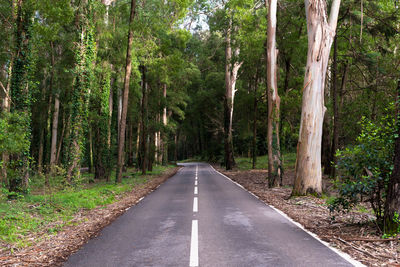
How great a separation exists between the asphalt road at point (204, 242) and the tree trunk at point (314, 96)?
2.98 m

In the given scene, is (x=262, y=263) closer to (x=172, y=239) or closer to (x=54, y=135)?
(x=172, y=239)

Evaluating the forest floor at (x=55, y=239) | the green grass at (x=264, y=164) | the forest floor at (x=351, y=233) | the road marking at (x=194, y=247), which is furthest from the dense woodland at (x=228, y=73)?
the green grass at (x=264, y=164)

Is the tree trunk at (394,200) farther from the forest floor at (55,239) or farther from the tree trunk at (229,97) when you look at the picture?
the tree trunk at (229,97)

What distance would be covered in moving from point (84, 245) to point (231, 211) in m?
4.66

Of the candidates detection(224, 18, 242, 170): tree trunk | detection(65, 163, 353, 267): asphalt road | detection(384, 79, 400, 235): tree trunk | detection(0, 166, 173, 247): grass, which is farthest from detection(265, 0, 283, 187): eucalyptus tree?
detection(224, 18, 242, 170): tree trunk

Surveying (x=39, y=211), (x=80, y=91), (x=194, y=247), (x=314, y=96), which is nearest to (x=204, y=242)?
(x=194, y=247)

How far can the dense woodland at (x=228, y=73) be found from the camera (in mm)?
6969

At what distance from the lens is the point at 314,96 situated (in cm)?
1131

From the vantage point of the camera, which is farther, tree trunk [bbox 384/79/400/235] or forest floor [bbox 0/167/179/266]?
tree trunk [bbox 384/79/400/235]

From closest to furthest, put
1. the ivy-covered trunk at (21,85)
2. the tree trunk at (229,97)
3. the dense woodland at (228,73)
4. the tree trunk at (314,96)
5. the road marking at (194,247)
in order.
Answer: the road marking at (194,247) < the dense woodland at (228,73) < the ivy-covered trunk at (21,85) < the tree trunk at (314,96) < the tree trunk at (229,97)

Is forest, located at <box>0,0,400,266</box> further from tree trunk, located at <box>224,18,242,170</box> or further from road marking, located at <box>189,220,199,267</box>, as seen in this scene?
road marking, located at <box>189,220,199,267</box>

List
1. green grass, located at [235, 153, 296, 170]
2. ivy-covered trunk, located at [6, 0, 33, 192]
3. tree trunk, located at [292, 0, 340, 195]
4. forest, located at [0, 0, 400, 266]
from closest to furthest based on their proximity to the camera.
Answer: forest, located at [0, 0, 400, 266]
ivy-covered trunk, located at [6, 0, 33, 192]
tree trunk, located at [292, 0, 340, 195]
green grass, located at [235, 153, 296, 170]

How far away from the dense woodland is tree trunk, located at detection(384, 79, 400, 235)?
0.02 m

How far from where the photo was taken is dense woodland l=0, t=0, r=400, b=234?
6.97 m
